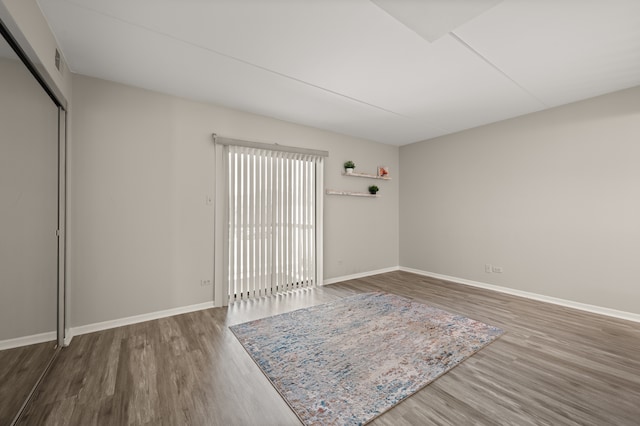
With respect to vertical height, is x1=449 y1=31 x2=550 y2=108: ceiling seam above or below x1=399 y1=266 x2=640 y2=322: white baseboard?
above

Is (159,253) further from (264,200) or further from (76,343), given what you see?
(264,200)

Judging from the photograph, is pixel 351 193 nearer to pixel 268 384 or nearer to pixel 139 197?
pixel 139 197

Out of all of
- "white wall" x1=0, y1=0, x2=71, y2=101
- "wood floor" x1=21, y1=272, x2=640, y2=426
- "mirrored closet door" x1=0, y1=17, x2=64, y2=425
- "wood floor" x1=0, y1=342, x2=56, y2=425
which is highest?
"white wall" x1=0, y1=0, x2=71, y2=101

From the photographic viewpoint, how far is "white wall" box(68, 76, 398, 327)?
2848 millimetres

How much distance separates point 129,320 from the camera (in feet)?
10.0

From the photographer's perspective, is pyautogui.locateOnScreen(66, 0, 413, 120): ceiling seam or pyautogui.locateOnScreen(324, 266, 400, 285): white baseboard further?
pyautogui.locateOnScreen(324, 266, 400, 285): white baseboard

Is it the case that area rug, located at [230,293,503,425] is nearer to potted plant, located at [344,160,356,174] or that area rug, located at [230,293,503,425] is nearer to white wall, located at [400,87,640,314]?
white wall, located at [400,87,640,314]

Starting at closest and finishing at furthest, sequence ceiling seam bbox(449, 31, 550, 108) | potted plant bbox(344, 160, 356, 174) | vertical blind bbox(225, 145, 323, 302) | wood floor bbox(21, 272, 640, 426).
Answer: wood floor bbox(21, 272, 640, 426)
ceiling seam bbox(449, 31, 550, 108)
vertical blind bbox(225, 145, 323, 302)
potted plant bbox(344, 160, 356, 174)

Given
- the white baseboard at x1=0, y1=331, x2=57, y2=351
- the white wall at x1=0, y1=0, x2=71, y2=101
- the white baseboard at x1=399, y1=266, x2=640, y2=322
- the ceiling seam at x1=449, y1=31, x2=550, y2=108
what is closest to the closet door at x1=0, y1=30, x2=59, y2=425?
the white baseboard at x1=0, y1=331, x2=57, y2=351

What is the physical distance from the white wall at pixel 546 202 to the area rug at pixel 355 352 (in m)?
1.78

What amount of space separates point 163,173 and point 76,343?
194cm

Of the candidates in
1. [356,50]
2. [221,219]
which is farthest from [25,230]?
[356,50]

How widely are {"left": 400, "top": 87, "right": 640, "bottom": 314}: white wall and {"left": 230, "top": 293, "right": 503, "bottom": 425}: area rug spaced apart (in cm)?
178

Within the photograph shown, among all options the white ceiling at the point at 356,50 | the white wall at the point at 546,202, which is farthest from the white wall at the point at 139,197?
the white wall at the point at 546,202
